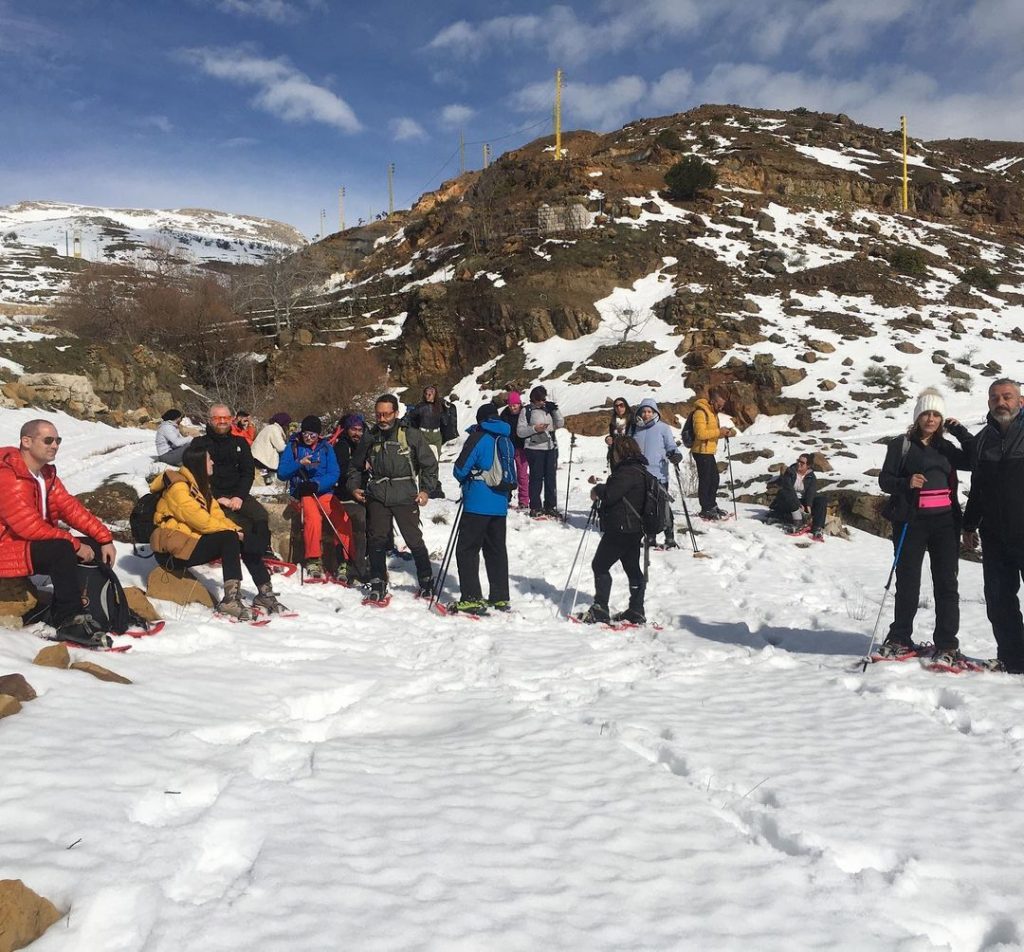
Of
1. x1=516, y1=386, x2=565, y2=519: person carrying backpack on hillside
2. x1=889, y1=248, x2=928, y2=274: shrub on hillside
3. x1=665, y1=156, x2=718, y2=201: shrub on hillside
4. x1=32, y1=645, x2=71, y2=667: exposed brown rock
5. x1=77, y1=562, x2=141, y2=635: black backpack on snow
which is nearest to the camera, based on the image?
x1=32, y1=645, x2=71, y2=667: exposed brown rock

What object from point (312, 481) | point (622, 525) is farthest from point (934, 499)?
point (312, 481)

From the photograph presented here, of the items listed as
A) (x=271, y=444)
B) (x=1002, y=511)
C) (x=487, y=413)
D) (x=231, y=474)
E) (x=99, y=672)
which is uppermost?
(x=487, y=413)

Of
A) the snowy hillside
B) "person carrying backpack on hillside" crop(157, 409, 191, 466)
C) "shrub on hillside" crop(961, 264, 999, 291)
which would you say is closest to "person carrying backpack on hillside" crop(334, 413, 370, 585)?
"person carrying backpack on hillside" crop(157, 409, 191, 466)

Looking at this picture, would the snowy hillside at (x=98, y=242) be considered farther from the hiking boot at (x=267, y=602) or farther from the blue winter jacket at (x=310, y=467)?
the hiking boot at (x=267, y=602)

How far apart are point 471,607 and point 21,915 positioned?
5243 mm

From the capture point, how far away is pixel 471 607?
7.12 meters

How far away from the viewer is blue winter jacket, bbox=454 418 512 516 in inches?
277

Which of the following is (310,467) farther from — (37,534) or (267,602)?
(37,534)

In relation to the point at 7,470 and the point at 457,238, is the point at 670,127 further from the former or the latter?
the point at 7,470

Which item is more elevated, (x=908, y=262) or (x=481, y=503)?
(x=908, y=262)

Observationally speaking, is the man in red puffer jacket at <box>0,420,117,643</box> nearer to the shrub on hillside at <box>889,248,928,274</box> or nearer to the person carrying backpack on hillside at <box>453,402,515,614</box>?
the person carrying backpack on hillside at <box>453,402,515,614</box>

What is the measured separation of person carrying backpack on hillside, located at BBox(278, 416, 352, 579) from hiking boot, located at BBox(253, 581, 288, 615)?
150 cm

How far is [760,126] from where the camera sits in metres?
57.7

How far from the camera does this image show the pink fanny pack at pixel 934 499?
538cm
